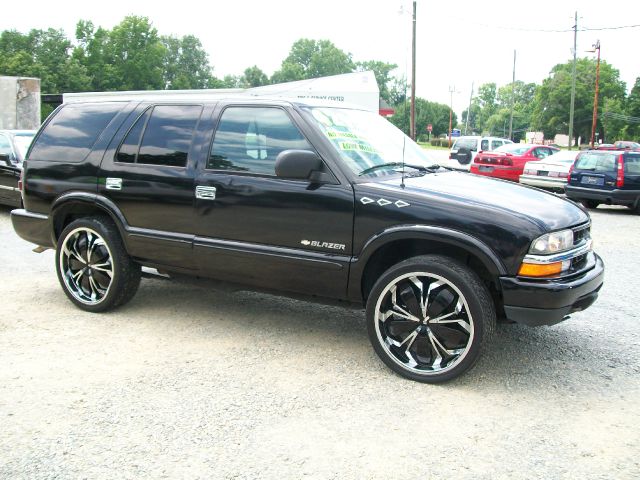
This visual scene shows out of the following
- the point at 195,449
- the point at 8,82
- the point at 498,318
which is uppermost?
the point at 8,82

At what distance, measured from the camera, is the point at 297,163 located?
12.8 ft

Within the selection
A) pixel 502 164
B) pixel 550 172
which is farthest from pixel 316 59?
pixel 550 172

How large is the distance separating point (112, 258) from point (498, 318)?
10.0 feet

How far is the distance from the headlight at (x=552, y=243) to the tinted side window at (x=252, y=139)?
1.67 m

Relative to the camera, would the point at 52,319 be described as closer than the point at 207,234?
No

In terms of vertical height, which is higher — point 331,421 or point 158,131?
point 158,131

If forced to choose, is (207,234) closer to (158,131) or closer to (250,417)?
(158,131)

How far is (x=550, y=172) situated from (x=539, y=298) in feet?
45.9

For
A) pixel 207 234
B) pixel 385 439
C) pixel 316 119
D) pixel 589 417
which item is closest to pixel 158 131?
pixel 207 234

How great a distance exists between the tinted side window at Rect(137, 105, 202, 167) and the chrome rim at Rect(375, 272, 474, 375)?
6.36ft

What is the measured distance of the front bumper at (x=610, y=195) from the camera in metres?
13.1

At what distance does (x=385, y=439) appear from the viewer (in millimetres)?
3045

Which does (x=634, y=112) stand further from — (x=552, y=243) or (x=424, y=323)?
(x=424, y=323)

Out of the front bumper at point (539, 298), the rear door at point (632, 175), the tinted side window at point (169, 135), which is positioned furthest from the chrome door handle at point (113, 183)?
the rear door at point (632, 175)
